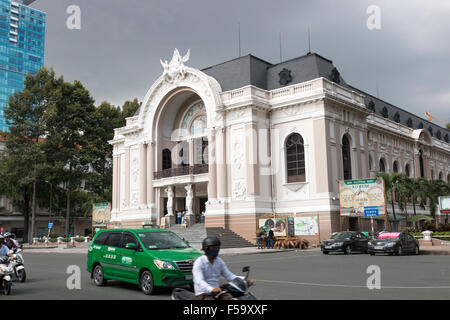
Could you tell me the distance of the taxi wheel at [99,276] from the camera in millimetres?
12531

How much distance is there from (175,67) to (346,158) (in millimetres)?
16739

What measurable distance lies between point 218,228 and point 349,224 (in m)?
10.1

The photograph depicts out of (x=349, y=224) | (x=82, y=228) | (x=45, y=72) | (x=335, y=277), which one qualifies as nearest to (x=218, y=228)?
(x=349, y=224)

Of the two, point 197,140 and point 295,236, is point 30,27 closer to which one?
point 197,140

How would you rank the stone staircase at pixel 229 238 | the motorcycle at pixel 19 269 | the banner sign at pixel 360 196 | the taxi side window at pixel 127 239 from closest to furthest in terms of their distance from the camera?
the taxi side window at pixel 127 239
the motorcycle at pixel 19 269
the banner sign at pixel 360 196
the stone staircase at pixel 229 238

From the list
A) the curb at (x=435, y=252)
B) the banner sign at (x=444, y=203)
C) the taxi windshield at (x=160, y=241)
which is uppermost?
the banner sign at (x=444, y=203)

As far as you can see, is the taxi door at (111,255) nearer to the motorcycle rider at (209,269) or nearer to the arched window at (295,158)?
the motorcycle rider at (209,269)

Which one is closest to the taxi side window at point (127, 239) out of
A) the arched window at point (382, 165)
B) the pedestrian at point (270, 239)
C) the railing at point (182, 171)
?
the pedestrian at point (270, 239)

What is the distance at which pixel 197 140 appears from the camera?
4262cm

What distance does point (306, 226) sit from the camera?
32.1m

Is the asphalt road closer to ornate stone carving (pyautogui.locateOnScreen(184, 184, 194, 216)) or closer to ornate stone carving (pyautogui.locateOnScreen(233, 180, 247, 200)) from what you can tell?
ornate stone carving (pyautogui.locateOnScreen(233, 180, 247, 200))

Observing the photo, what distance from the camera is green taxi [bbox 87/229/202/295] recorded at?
35.1 ft

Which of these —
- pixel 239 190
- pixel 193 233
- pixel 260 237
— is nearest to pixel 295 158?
pixel 239 190
